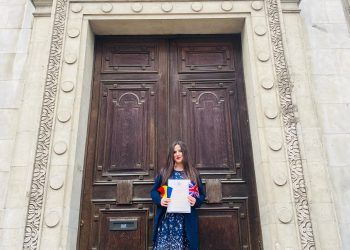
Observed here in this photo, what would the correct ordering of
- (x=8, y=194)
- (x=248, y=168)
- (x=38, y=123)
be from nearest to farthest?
1. (x=8, y=194)
2. (x=38, y=123)
3. (x=248, y=168)

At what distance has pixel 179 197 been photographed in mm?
4512

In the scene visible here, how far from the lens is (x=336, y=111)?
18.2ft

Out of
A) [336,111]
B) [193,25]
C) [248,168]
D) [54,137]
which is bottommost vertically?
[248,168]

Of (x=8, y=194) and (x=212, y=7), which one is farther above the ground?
(x=212, y=7)

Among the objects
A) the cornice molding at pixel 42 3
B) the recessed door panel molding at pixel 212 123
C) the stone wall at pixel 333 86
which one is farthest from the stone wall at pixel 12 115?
the stone wall at pixel 333 86

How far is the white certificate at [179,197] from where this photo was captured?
4.46 m

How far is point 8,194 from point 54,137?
1.01m

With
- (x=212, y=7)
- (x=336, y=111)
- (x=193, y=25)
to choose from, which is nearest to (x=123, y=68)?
(x=193, y=25)

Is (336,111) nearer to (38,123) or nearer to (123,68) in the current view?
(123,68)

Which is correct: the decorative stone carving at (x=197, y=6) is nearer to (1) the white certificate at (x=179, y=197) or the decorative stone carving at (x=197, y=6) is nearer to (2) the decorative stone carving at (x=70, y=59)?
(2) the decorative stone carving at (x=70, y=59)

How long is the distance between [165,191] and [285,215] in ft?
5.56

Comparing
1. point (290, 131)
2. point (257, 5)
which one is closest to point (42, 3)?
point (257, 5)

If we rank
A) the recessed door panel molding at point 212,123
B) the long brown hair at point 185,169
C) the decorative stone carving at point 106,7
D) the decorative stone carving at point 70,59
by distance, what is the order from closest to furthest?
1. the long brown hair at point 185,169
2. the decorative stone carving at point 70,59
3. the recessed door panel molding at point 212,123
4. the decorative stone carving at point 106,7

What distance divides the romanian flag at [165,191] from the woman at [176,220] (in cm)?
4
